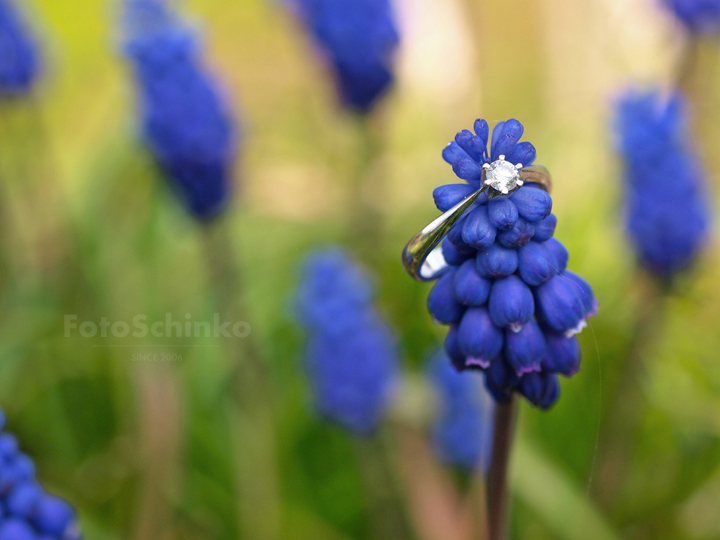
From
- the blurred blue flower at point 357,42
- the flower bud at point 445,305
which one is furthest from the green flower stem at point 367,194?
the flower bud at point 445,305

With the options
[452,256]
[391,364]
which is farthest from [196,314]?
[452,256]

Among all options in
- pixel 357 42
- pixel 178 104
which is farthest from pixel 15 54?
pixel 357 42

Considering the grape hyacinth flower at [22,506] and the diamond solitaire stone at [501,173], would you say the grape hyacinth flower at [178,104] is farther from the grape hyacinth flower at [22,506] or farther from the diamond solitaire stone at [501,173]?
the diamond solitaire stone at [501,173]

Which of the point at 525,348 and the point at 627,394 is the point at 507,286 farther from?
the point at 627,394

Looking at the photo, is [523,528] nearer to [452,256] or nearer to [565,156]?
[452,256]

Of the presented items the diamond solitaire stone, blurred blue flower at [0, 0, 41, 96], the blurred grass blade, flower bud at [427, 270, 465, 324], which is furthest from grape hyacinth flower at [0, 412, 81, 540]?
blurred blue flower at [0, 0, 41, 96]
